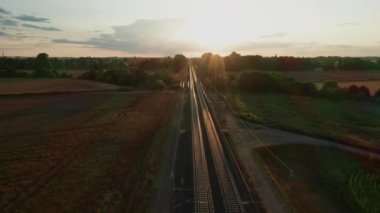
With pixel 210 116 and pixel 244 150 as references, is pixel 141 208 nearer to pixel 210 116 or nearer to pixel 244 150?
pixel 244 150

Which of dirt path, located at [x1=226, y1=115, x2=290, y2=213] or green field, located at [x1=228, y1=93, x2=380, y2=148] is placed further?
green field, located at [x1=228, y1=93, x2=380, y2=148]

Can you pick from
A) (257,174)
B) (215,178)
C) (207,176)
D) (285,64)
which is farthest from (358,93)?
(285,64)

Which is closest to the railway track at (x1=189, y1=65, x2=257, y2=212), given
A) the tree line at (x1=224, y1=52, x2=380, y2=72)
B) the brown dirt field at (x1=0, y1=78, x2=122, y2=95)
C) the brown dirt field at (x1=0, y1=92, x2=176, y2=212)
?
the brown dirt field at (x1=0, y1=92, x2=176, y2=212)

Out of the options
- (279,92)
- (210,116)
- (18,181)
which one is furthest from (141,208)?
(279,92)

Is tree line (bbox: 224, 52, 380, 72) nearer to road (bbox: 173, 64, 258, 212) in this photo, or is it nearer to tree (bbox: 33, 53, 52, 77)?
tree (bbox: 33, 53, 52, 77)

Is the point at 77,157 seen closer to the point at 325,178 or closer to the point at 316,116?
the point at 325,178

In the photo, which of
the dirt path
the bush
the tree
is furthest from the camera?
the tree
